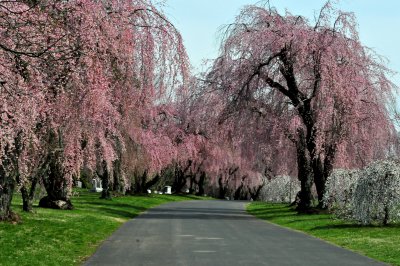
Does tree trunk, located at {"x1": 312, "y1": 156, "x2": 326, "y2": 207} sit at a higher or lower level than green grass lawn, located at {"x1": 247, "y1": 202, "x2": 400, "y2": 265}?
higher

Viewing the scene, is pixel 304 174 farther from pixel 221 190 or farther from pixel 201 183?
pixel 221 190

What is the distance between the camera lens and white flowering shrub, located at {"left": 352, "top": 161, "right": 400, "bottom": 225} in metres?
21.4

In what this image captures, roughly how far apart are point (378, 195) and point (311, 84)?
950cm

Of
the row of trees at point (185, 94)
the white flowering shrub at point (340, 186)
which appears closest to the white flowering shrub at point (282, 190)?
the row of trees at point (185, 94)

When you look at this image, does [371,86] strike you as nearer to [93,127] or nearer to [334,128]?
[334,128]

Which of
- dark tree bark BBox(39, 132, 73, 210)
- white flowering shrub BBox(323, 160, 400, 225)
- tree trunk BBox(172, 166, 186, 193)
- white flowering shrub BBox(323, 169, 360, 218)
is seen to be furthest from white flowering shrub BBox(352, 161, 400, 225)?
tree trunk BBox(172, 166, 186, 193)

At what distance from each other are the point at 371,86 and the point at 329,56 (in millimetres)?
2884

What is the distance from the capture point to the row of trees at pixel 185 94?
41.6 ft

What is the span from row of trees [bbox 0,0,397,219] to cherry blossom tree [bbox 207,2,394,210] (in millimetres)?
58

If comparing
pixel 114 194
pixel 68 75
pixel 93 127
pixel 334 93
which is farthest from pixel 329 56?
pixel 114 194

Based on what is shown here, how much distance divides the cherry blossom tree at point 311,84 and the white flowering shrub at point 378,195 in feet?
19.3

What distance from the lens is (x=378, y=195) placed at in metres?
21.8

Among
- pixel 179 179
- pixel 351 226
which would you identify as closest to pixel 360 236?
pixel 351 226

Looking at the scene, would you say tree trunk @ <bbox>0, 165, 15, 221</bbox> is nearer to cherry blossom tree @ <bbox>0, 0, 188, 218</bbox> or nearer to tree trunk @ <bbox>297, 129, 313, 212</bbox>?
cherry blossom tree @ <bbox>0, 0, 188, 218</bbox>
